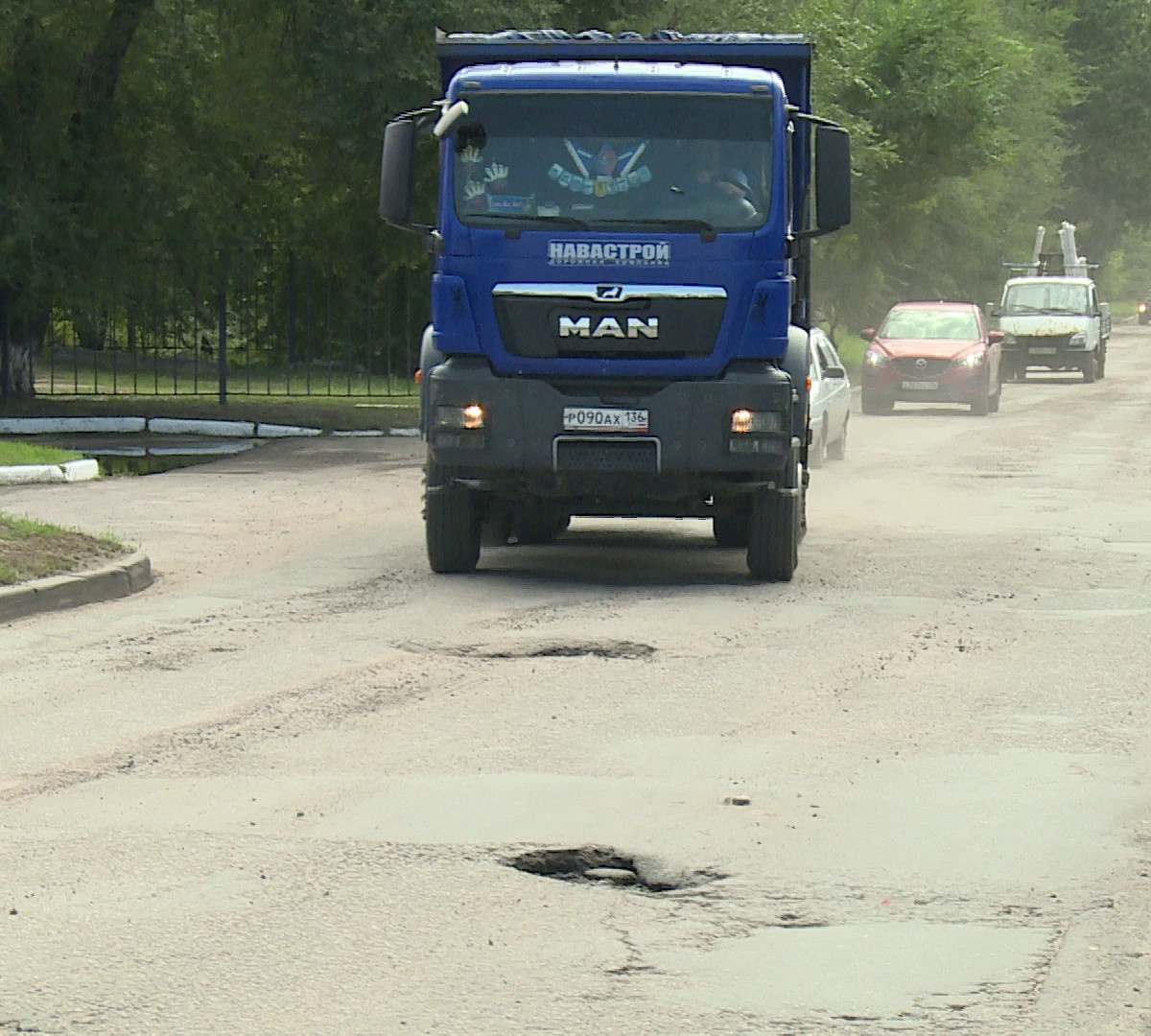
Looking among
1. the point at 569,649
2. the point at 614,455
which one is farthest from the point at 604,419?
the point at 569,649

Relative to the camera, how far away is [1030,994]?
5004 mm

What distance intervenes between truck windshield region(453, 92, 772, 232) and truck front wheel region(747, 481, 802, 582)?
1638 mm

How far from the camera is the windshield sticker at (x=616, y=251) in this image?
12.3 metres

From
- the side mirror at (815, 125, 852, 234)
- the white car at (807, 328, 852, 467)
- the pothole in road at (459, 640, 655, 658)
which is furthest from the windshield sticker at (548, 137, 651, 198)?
the white car at (807, 328, 852, 467)

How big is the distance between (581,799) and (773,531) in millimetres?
5930

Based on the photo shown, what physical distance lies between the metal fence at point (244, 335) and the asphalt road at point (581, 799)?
14404 millimetres

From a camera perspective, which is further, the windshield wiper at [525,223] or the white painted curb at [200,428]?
the white painted curb at [200,428]

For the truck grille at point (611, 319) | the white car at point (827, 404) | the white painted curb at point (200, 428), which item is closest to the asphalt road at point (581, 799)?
the truck grille at point (611, 319)

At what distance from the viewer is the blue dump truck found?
484 inches

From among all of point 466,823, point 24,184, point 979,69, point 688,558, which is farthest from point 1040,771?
point 979,69

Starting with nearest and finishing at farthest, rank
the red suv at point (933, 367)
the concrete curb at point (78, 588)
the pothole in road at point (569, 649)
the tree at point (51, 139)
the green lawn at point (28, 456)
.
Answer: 1. the pothole in road at point (569, 649)
2. the concrete curb at point (78, 588)
3. the green lawn at point (28, 456)
4. the tree at point (51, 139)
5. the red suv at point (933, 367)

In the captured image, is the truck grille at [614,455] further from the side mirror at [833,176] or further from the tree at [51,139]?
the tree at [51,139]

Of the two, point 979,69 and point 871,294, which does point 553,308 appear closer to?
point 979,69

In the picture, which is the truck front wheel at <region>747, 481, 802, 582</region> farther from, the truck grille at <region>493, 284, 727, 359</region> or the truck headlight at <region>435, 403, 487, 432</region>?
the truck headlight at <region>435, 403, 487, 432</region>
